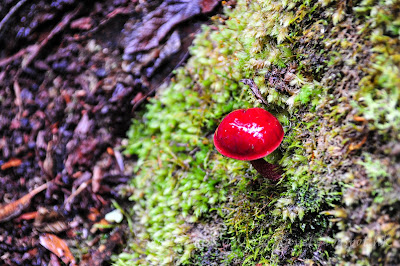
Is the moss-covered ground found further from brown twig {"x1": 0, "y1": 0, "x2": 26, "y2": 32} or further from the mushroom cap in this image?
→ brown twig {"x1": 0, "y1": 0, "x2": 26, "y2": 32}

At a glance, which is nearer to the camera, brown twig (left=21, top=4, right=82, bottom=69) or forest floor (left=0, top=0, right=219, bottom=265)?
forest floor (left=0, top=0, right=219, bottom=265)

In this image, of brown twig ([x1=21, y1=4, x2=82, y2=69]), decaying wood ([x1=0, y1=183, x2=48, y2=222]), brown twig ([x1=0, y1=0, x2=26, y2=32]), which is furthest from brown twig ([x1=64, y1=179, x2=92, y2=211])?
brown twig ([x1=0, y1=0, x2=26, y2=32])

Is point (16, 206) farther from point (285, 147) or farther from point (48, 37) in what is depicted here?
point (285, 147)

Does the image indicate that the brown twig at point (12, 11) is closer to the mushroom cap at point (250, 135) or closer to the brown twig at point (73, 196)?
the brown twig at point (73, 196)

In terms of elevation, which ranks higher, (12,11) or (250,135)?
(12,11)

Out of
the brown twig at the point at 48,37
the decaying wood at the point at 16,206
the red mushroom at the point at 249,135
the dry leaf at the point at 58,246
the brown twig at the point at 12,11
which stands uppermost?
the brown twig at the point at 12,11

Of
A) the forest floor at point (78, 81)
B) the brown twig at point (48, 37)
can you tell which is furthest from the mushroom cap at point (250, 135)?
the brown twig at point (48, 37)

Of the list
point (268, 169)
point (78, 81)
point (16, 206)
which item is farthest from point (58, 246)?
point (268, 169)
